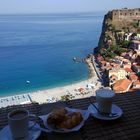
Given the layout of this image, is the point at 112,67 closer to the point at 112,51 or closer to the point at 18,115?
the point at 112,51

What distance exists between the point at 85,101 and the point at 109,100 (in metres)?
0.20

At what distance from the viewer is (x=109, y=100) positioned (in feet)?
3.06

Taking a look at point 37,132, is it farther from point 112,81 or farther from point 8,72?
point 8,72

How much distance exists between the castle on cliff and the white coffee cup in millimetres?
19190

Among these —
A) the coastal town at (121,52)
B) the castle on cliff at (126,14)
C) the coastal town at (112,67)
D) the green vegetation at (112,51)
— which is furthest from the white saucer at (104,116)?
the castle on cliff at (126,14)

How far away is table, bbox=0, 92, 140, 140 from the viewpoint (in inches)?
32.4

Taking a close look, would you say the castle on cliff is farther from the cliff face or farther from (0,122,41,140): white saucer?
(0,122,41,140): white saucer

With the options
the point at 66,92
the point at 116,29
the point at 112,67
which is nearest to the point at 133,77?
the point at 112,67

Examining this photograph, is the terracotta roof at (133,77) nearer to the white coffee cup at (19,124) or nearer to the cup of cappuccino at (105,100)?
the cup of cappuccino at (105,100)

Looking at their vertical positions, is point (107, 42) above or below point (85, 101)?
below

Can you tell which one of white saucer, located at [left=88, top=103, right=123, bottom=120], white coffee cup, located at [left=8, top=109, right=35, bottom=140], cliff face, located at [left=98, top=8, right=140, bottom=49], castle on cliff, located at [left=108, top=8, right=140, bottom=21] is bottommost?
cliff face, located at [left=98, top=8, right=140, bottom=49]

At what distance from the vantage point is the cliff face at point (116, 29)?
1738 cm

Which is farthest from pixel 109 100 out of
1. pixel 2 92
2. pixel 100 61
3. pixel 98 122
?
pixel 100 61

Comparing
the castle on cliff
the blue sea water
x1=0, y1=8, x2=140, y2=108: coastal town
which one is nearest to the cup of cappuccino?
x1=0, y1=8, x2=140, y2=108: coastal town
